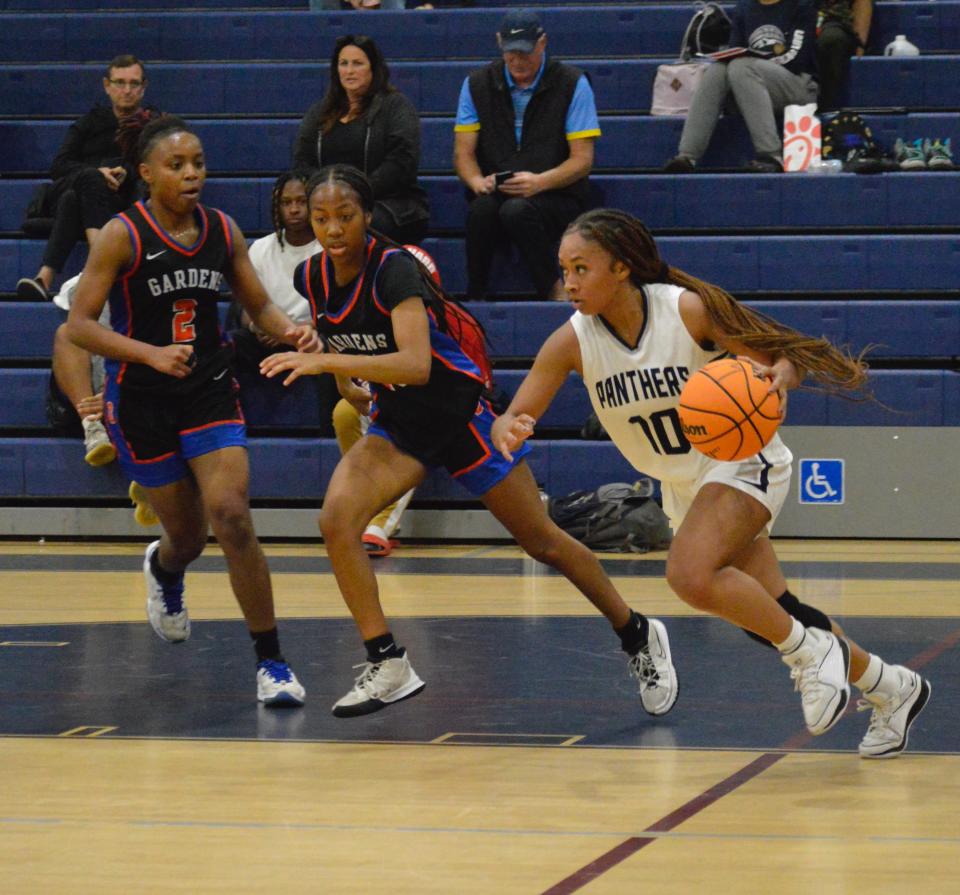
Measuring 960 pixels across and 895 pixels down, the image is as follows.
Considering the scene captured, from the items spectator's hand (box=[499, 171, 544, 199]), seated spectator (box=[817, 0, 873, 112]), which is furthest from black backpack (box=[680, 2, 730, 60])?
spectator's hand (box=[499, 171, 544, 199])

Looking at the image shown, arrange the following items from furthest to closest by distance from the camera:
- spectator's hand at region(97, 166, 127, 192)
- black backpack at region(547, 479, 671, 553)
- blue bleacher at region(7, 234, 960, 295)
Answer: spectator's hand at region(97, 166, 127, 192), blue bleacher at region(7, 234, 960, 295), black backpack at region(547, 479, 671, 553)

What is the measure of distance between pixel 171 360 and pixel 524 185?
5237 millimetres

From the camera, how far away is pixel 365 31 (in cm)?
1217

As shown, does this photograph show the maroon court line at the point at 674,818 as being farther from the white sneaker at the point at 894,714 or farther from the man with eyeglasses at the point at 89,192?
the man with eyeglasses at the point at 89,192

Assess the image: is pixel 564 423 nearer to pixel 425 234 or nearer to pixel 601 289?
pixel 425 234

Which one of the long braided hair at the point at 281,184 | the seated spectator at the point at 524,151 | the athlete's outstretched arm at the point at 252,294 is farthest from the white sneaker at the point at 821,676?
the seated spectator at the point at 524,151

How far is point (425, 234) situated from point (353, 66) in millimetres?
1191

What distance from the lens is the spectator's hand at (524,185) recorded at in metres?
9.87

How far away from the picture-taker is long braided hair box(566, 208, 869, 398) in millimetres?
4309

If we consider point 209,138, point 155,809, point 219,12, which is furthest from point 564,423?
point 155,809

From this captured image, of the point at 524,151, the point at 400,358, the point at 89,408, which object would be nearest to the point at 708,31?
the point at 524,151

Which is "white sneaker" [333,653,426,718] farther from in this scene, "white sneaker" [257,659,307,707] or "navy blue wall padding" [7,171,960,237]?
"navy blue wall padding" [7,171,960,237]

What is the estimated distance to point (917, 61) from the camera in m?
11.2

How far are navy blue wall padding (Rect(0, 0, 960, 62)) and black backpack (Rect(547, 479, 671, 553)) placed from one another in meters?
4.17
